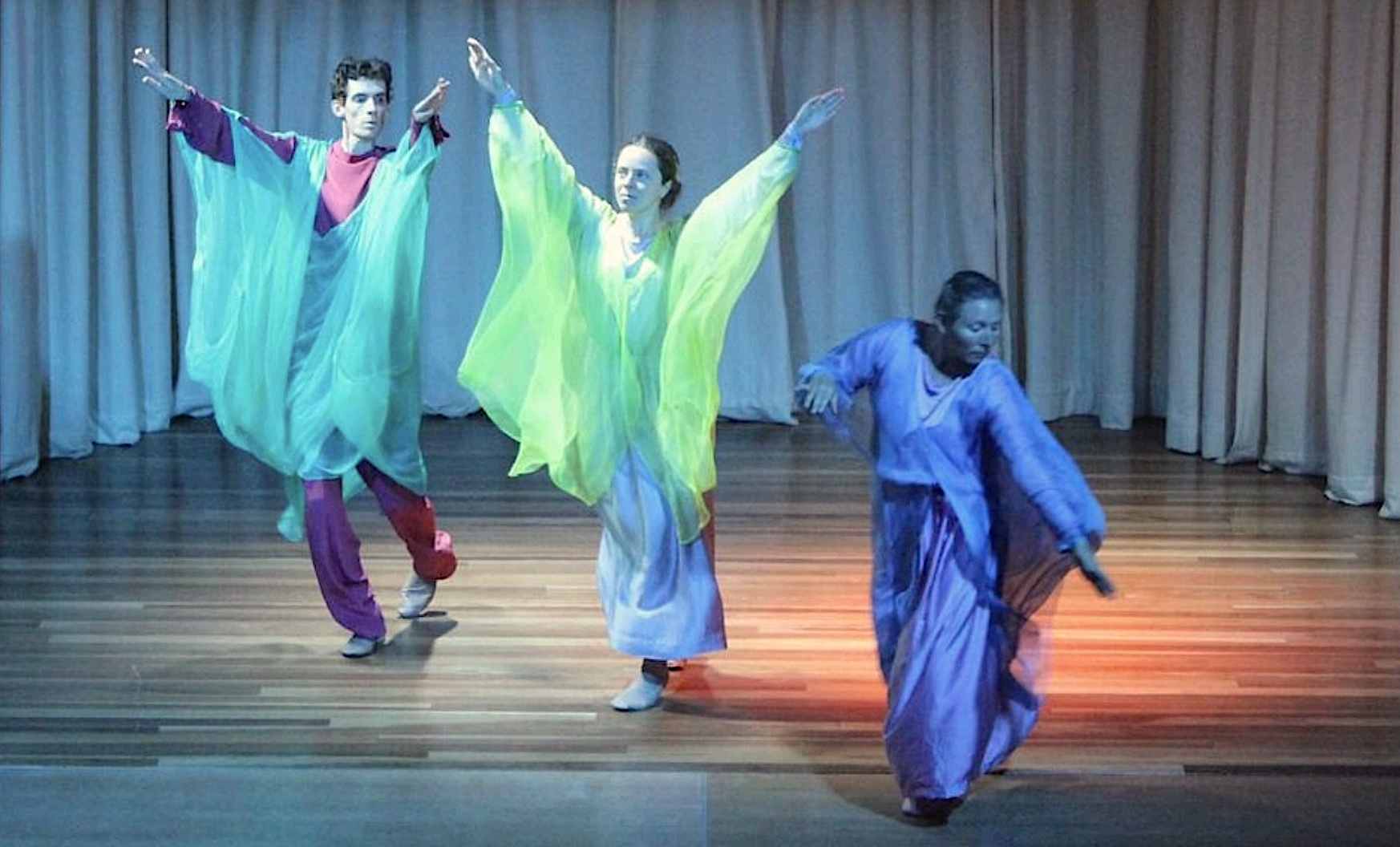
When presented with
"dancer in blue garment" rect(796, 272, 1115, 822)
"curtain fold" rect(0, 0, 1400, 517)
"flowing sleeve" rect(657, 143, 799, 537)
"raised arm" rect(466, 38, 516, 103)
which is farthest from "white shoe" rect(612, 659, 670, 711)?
"curtain fold" rect(0, 0, 1400, 517)

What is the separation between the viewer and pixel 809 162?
8.93m

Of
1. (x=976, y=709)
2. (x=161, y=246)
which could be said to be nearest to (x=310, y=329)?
(x=976, y=709)

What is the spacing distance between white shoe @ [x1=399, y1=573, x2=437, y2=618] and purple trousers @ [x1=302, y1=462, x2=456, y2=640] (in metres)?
0.14

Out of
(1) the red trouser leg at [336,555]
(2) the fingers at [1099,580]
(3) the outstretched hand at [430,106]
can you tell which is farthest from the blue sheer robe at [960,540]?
(1) the red trouser leg at [336,555]

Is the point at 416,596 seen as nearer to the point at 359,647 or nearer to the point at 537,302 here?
the point at 359,647

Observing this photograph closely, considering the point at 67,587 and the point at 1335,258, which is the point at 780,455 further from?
the point at 67,587

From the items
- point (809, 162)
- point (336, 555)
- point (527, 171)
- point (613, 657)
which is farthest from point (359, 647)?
point (809, 162)

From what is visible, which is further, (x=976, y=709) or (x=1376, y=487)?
(x=1376, y=487)

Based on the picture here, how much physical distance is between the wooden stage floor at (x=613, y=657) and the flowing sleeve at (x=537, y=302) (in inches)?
23.6

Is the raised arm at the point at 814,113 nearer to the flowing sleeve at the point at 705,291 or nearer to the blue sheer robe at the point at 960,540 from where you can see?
the flowing sleeve at the point at 705,291

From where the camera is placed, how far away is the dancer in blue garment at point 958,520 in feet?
13.8

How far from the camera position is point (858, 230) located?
8.95 metres

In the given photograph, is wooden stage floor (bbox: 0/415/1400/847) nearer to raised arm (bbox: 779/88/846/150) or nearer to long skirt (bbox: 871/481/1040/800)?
long skirt (bbox: 871/481/1040/800)

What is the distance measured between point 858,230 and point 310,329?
3.98m
